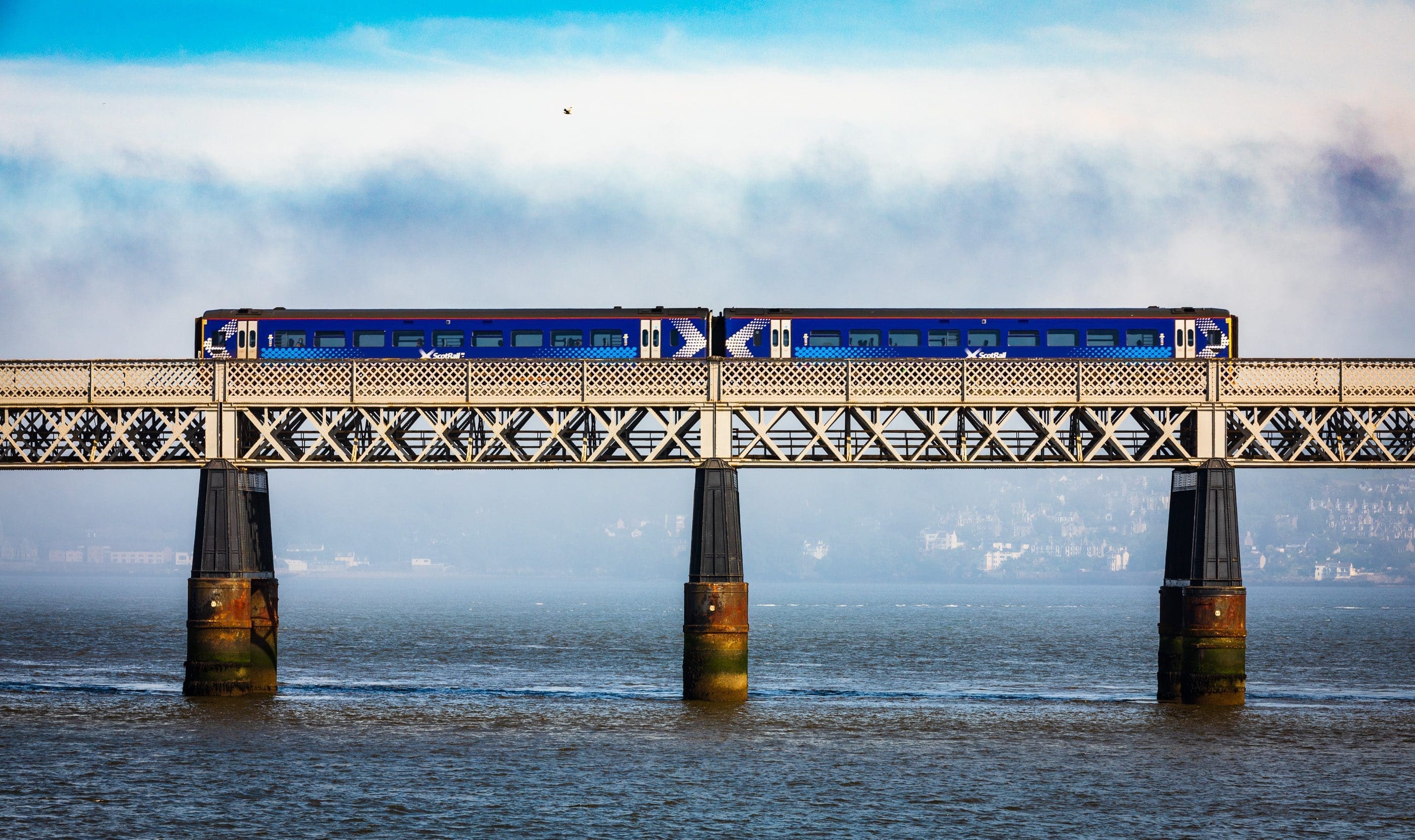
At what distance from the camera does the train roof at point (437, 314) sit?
45.1m

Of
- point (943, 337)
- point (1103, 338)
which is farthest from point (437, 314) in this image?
point (1103, 338)

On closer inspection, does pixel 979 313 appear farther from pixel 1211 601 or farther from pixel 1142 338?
pixel 1211 601

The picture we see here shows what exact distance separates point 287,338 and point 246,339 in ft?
3.78

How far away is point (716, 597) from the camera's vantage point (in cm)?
4150

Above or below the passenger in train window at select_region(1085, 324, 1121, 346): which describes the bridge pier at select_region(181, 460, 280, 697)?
below

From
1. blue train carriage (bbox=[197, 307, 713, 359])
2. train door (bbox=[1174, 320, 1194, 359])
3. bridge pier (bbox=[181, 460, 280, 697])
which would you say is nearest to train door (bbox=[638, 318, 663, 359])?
blue train carriage (bbox=[197, 307, 713, 359])

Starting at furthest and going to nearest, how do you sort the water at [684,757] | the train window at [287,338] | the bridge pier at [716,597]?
the train window at [287,338] → the bridge pier at [716,597] → the water at [684,757]

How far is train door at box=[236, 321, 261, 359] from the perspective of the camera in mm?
45812

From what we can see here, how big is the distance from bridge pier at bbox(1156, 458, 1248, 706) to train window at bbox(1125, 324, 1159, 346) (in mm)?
4424

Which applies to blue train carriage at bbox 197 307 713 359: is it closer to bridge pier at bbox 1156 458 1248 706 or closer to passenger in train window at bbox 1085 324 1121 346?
passenger in train window at bbox 1085 324 1121 346

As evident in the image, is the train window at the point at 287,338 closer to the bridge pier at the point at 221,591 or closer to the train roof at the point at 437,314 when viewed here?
the train roof at the point at 437,314

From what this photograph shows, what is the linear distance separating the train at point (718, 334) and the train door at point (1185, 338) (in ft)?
0.09

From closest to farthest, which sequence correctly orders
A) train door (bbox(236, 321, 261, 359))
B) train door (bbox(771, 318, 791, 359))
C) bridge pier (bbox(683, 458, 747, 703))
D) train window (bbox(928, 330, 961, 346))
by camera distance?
bridge pier (bbox(683, 458, 747, 703))
train door (bbox(771, 318, 791, 359))
train window (bbox(928, 330, 961, 346))
train door (bbox(236, 321, 261, 359))

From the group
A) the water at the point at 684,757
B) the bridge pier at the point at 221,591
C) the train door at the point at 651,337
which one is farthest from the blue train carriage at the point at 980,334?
the bridge pier at the point at 221,591
